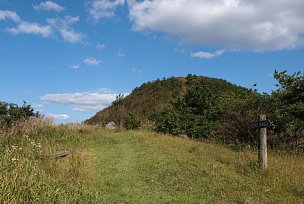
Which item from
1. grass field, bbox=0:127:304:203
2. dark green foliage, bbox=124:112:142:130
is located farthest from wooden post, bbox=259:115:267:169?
dark green foliage, bbox=124:112:142:130

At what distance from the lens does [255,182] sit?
8375 mm

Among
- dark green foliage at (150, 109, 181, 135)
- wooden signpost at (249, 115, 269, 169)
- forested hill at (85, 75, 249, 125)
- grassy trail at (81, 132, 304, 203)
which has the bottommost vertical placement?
grassy trail at (81, 132, 304, 203)

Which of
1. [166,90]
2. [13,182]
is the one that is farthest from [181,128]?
[166,90]

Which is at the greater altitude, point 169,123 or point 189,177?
point 169,123

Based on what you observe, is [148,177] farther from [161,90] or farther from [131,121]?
[161,90]

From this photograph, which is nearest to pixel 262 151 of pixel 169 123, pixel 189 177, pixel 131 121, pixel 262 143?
pixel 262 143

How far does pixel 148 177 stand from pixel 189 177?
958 mm

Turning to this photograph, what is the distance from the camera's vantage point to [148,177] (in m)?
8.91

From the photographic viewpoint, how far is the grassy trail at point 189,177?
736cm

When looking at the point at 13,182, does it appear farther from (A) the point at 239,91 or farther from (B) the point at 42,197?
(A) the point at 239,91

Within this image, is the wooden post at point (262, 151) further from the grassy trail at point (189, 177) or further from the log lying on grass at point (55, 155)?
the log lying on grass at point (55, 155)

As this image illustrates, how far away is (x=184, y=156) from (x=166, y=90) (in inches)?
1088

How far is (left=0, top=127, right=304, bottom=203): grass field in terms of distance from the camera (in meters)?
6.54

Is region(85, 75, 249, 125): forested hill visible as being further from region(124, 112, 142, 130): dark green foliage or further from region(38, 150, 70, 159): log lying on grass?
region(38, 150, 70, 159): log lying on grass
